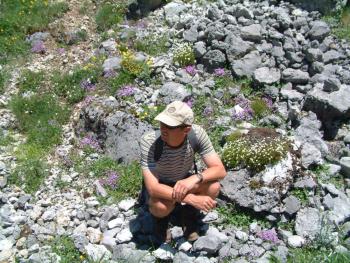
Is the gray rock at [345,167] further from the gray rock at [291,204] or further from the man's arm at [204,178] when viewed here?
the man's arm at [204,178]

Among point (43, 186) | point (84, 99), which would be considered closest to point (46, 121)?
point (84, 99)

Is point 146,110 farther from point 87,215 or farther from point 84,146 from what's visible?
point 87,215

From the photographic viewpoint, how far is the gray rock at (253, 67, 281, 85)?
1109cm

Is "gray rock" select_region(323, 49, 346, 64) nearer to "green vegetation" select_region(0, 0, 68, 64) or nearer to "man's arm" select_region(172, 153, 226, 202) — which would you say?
"man's arm" select_region(172, 153, 226, 202)

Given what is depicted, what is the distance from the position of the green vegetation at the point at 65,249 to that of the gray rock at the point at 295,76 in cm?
584

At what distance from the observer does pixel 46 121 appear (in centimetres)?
1125

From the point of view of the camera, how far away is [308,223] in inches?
325

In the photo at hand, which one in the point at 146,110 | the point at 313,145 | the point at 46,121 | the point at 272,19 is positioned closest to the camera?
the point at 313,145

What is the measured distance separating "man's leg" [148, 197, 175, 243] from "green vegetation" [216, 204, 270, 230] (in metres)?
1.03

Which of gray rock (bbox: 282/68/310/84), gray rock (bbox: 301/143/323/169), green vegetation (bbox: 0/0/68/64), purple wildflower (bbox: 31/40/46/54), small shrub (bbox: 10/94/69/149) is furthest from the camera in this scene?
green vegetation (bbox: 0/0/68/64)

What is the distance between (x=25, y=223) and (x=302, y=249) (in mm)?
4622

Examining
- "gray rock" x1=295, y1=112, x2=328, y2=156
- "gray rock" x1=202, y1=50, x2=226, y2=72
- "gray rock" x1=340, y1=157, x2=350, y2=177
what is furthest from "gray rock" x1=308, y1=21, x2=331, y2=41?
"gray rock" x1=340, y1=157, x2=350, y2=177

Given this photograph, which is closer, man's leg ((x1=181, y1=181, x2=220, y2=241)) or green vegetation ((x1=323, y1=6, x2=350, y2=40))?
man's leg ((x1=181, y1=181, x2=220, y2=241))

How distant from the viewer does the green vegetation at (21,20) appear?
44.6 feet
